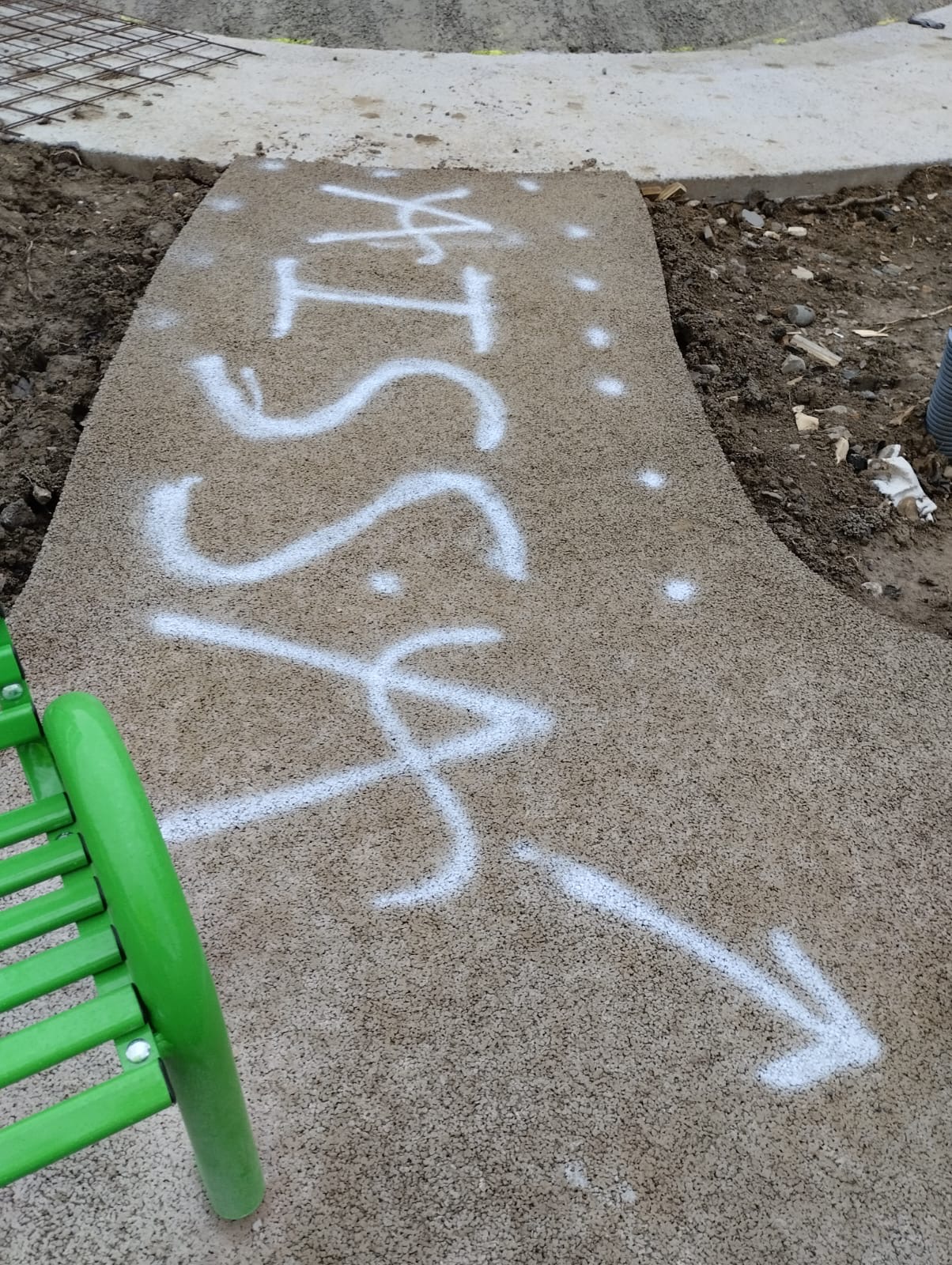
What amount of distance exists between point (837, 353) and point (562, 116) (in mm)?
2325

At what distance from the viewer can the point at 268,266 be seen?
154 inches

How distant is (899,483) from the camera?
3305mm

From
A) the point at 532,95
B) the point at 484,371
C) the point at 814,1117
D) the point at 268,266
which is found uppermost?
the point at 532,95

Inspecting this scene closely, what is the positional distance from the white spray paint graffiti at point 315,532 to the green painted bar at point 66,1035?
1.58 m

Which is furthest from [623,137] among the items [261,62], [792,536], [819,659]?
[819,659]

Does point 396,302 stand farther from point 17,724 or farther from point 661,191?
point 17,724

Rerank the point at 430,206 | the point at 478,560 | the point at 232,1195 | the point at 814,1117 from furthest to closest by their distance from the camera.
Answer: the point at 430,206 → the point at 478,560 → the point at 814,1117 → the point at 232,1195

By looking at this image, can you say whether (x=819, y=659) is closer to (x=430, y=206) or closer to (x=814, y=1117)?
(x=814, y=1117)

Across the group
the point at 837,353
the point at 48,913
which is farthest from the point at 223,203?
the point at 48,913

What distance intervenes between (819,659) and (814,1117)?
1.22 metres

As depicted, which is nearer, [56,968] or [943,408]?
[56,968]

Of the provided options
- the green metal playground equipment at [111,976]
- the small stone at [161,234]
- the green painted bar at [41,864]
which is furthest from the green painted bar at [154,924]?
the small stone at [161,234]

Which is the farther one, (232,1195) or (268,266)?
(268,266)

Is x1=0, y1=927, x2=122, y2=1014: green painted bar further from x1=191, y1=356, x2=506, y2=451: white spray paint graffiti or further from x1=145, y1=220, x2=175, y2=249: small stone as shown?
x1=145, y1=220, x2=175, y2=249: small stone
